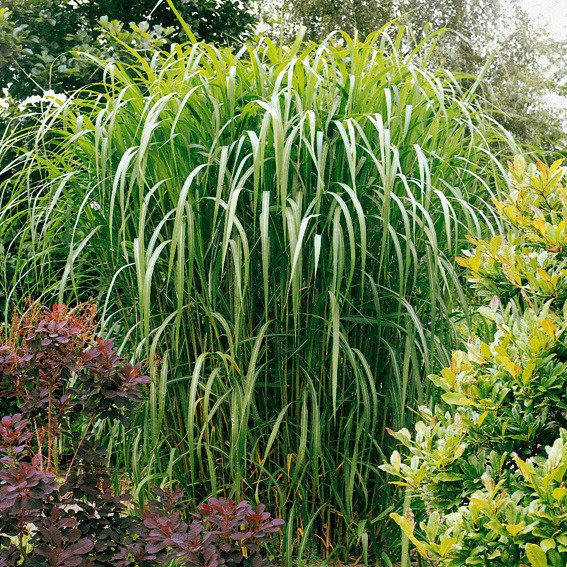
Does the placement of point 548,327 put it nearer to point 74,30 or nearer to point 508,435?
point 508,435

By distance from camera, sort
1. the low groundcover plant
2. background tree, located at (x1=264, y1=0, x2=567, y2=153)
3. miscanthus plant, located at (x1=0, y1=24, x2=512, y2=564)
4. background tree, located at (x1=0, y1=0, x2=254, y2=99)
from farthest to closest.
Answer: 1. background tree, located at (x1=264, y1=0, x2=567, y2=153)
2. background tree, located at (x1=0, y1=0, x2=254, y2=99)
3. miscanthus plant, located at (x1=0, y1=24, x2=512, y2=564)
4. the low groundcover plant

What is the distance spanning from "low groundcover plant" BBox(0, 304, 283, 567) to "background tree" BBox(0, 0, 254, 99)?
3226 mm

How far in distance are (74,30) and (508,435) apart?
5.43 metres

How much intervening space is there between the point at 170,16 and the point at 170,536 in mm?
5066

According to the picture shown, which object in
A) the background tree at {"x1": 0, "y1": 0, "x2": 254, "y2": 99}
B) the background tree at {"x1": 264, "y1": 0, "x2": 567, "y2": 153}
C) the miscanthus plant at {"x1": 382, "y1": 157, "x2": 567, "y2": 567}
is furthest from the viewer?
the background tree at {"x1": 264, "y1": 0, "x2": 567, "y2": 153}

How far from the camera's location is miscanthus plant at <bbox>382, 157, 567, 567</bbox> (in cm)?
111

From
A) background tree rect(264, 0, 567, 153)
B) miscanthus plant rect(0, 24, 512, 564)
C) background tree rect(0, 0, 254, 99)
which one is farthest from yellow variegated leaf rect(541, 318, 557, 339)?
background tree rect(264, 0, 567, 153)

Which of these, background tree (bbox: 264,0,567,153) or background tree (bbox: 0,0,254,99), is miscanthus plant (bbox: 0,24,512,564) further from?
background tree (bbox: 264,0,567,153)

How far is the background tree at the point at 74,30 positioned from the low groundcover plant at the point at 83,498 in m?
3.23

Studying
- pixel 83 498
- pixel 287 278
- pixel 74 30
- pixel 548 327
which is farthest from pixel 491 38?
pixel 548 327

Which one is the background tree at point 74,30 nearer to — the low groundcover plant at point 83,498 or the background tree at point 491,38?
the low groundcover plant at point 83,498

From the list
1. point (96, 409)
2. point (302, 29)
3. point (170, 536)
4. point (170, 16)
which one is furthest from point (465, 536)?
point (170, 16)

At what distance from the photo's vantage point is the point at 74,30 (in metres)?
5.74

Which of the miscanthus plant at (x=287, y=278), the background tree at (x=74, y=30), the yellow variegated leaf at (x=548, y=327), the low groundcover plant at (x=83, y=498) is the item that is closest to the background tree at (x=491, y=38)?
the background tree at (x=74, y=30)
